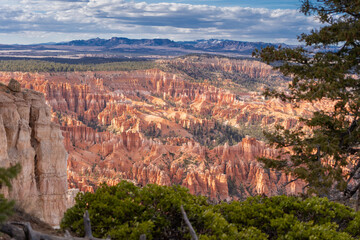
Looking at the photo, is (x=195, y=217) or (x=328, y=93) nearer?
(x=195, y=217)

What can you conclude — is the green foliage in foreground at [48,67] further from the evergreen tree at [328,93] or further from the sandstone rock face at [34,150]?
the evergreen tree at [328,93]

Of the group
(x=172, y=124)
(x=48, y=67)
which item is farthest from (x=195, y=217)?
(x=48, y=67)

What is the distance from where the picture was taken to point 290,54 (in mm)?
12594

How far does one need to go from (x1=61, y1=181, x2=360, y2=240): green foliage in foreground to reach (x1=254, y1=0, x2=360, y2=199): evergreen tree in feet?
7.97

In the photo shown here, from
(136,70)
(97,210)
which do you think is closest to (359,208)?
(97,210)

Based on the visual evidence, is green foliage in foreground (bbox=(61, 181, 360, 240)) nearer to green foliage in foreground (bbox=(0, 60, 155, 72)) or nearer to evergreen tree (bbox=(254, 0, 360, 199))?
evergreen tree (bbox=(254, 0, 360, 199))

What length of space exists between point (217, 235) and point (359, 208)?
622 cm

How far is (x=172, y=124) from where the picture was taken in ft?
286

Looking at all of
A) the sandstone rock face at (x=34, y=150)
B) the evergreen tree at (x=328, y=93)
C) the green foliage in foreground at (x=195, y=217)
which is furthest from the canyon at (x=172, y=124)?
the green foliage in foreground at (x=195, y=217)

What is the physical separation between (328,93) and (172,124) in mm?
76289

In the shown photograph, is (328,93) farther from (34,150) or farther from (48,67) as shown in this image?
(48,67)

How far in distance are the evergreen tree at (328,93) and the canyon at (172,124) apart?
358 cm

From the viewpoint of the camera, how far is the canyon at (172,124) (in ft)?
153

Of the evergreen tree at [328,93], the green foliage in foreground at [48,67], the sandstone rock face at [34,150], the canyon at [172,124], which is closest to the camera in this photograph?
the evergreen tree at [328,93]
